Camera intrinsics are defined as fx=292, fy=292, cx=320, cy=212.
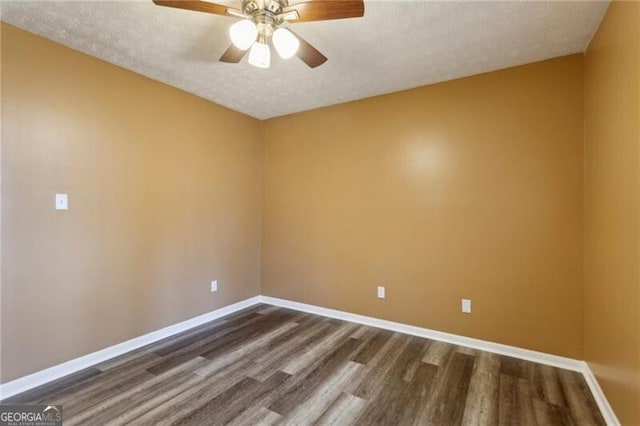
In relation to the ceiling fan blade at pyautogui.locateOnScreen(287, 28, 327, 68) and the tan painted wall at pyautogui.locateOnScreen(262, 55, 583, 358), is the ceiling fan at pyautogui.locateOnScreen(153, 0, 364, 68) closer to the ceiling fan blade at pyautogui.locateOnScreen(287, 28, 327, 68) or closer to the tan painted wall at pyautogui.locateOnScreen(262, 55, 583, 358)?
the ceiling fan blade at pyautogui.locateOnScreen(287, 28, 327, 68)

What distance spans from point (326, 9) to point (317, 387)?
2.42m

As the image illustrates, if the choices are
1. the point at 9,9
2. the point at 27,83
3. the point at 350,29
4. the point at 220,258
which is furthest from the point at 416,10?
the point at 220,258

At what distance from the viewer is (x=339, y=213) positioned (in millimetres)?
3518

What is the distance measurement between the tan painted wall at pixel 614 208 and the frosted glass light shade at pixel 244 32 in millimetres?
1916

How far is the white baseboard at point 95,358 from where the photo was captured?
2027 mm

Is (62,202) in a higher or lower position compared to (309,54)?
lower

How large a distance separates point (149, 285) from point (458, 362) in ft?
9.57

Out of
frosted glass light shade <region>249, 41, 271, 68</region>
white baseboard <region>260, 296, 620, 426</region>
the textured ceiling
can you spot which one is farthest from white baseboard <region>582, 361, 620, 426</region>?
frosted glass light shade <region>249, 41, 271, 68</region>

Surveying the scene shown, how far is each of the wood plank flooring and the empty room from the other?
0.07 ft

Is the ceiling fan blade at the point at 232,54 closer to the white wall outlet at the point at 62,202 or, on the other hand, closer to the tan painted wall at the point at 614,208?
the white wall outlet at the point at 62,202

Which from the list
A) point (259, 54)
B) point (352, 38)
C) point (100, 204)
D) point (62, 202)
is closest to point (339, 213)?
point (352, 38)

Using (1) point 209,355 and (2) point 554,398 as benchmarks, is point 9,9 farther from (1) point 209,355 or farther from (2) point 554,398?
(2) point 554,398

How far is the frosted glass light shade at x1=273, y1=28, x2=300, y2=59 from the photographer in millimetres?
1621

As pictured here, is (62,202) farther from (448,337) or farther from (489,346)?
(489,346)
